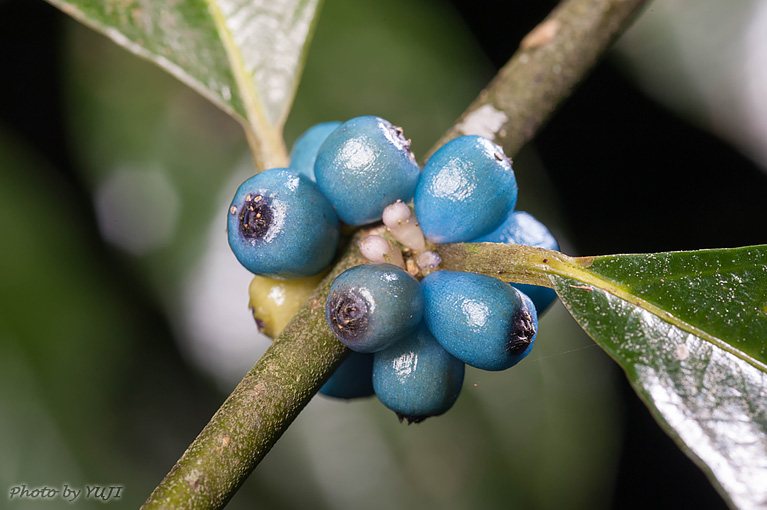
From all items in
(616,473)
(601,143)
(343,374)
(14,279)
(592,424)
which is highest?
(14,279)

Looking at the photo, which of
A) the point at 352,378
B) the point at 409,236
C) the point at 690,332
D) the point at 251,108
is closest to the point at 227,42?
the point at 251,108

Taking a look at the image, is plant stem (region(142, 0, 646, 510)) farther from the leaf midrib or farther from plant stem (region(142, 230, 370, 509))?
the leaf midrib

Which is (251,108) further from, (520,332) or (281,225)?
(520,332)

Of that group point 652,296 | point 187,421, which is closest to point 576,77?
point 652,296

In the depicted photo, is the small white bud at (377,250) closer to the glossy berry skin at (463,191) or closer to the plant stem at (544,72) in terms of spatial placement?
the glossy berry skin at (463,191)

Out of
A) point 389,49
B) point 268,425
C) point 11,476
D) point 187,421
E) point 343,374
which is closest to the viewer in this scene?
point 268,425

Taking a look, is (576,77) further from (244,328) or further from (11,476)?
(11,476)

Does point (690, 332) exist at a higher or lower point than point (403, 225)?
lower
